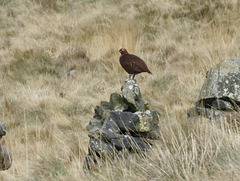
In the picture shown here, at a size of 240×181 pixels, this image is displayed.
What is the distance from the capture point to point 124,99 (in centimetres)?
467

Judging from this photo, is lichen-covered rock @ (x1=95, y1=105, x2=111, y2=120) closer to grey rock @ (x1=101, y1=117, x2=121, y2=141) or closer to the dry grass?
grey rock @ (x1=101, y1=117, x2=121, y2=141)

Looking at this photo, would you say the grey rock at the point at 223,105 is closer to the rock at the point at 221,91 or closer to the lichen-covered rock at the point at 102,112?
the rock at the point at 221,91

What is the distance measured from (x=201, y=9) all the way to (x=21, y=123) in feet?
22.9

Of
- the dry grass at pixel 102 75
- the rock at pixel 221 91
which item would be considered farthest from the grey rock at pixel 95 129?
the rock at pixel 221 91

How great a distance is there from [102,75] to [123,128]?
215 inches

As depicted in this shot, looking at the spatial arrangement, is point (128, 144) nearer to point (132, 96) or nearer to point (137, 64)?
point (132, 96)

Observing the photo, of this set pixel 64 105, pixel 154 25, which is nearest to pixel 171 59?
pixel 154 25

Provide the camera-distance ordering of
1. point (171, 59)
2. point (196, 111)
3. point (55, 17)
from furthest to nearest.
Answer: point (55, 17) < point (171, 59) < point (196, 111)

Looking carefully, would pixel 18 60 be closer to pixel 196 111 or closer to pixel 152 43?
pixel 152 43

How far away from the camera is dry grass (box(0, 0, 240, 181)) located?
152 inches

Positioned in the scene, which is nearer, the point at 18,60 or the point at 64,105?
the point at 64,105

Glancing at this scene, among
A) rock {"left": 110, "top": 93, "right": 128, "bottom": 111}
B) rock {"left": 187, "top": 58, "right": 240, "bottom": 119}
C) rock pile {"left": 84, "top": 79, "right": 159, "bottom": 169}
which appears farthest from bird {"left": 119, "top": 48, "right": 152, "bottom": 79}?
rock {"left": 187, "top": 58, "right": 240, "bottom": 119}

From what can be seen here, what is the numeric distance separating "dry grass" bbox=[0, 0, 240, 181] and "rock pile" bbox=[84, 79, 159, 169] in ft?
0.69

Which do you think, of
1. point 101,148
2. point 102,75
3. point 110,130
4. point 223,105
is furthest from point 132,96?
point 102,75
